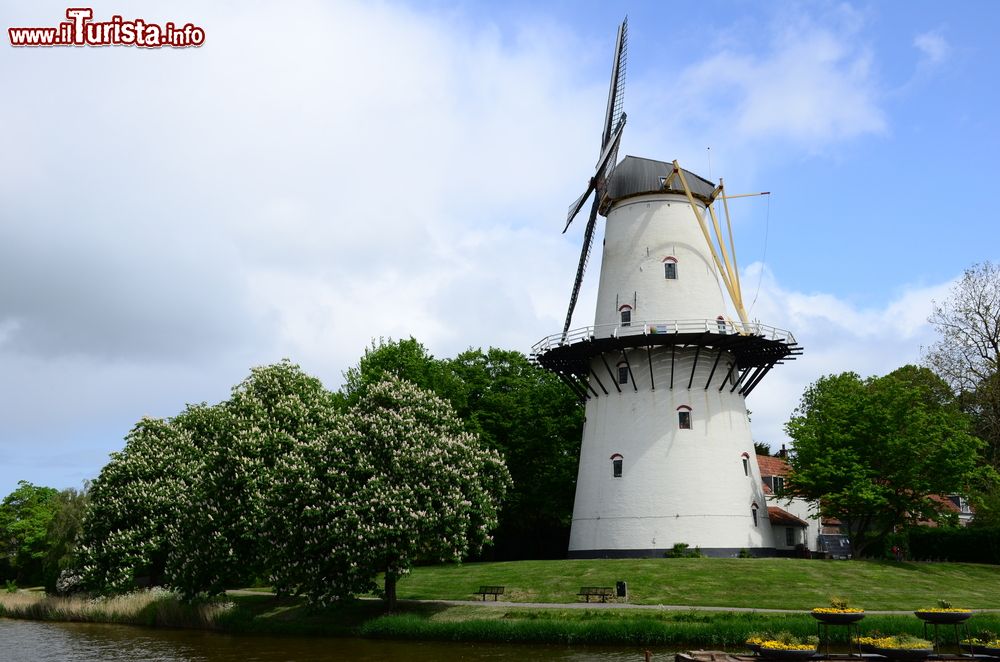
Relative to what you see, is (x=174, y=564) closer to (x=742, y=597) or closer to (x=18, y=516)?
(x=742, y=597)

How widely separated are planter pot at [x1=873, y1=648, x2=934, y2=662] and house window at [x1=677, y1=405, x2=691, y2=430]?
939 inches

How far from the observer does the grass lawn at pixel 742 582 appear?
32.0 meters

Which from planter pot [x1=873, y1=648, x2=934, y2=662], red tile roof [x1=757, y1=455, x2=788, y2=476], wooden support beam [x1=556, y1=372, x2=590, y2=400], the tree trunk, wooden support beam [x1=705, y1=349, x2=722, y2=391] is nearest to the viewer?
planter pot [x1=873, y1=648, x2=934, y2=662]

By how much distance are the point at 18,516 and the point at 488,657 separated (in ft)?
225

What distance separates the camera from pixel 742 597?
31953 mm

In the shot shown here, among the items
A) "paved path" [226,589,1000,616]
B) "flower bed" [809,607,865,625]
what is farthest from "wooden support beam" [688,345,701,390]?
"flower bed" [809,607,865,625]

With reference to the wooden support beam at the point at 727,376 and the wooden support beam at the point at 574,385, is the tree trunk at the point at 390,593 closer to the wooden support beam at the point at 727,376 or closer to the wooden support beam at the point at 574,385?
the wooden support beam at the point at 574,385

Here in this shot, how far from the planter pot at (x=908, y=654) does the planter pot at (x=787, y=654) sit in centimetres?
176

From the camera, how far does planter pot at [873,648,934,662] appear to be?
18953mm

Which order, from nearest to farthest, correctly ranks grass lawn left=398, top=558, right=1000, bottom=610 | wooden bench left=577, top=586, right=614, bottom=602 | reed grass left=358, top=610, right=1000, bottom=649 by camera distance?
reed grass left=358, top=610, right=1000, bottom=649, grass lawn left=398, top=558, right=1000, bottom=610, wooden bench left=577, top=586, right=614, bottom=602

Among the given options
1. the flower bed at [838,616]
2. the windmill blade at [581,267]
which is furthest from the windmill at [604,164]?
the flower bed at [838,616]

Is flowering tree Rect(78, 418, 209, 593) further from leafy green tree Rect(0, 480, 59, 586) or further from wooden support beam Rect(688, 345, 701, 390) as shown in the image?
wooden support beam Rect(688, 345, 701, 390)

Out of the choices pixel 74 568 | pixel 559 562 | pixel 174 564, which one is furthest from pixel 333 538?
pixel 74 568

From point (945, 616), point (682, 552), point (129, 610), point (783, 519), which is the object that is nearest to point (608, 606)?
point (682, 552)
